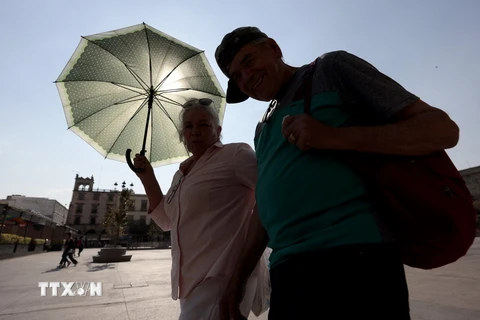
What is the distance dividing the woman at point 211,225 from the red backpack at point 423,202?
74 centimetres

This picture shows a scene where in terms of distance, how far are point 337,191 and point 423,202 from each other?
0.71 feet

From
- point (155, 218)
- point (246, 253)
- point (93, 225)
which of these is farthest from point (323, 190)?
point (93, 225)

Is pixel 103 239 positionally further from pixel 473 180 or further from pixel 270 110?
pixel 473 180

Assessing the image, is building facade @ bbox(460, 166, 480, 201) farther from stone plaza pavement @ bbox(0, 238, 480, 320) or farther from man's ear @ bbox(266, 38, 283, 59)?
man's ear @ bbox(266, 38, 283, 59)

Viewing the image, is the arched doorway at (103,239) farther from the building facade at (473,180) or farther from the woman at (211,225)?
the building facade at (473,180)

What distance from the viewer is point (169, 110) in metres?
2.97

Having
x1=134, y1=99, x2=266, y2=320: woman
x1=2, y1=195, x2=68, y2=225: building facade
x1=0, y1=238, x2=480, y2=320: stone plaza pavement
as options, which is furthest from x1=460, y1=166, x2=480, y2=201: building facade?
x1=2, y1=195, x2=68, y2=225: building facade

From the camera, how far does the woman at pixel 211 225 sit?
1.29m

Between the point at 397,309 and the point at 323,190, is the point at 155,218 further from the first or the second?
the point at 397,309

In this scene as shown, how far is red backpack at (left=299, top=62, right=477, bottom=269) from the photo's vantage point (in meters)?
0.67

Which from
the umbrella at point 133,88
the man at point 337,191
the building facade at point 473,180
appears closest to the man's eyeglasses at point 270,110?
the man at point 337,191

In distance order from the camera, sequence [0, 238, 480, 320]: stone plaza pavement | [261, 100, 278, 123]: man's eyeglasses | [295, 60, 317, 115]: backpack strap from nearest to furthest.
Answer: [295, 60, 317, 115]: backpack strap < [261, 100, 278, 123]: man's eyeglasses < [0, 238, 480, 320]: stone plaza pavement

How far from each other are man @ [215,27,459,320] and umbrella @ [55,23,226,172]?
83.4 inches

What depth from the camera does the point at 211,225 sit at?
1397mm
